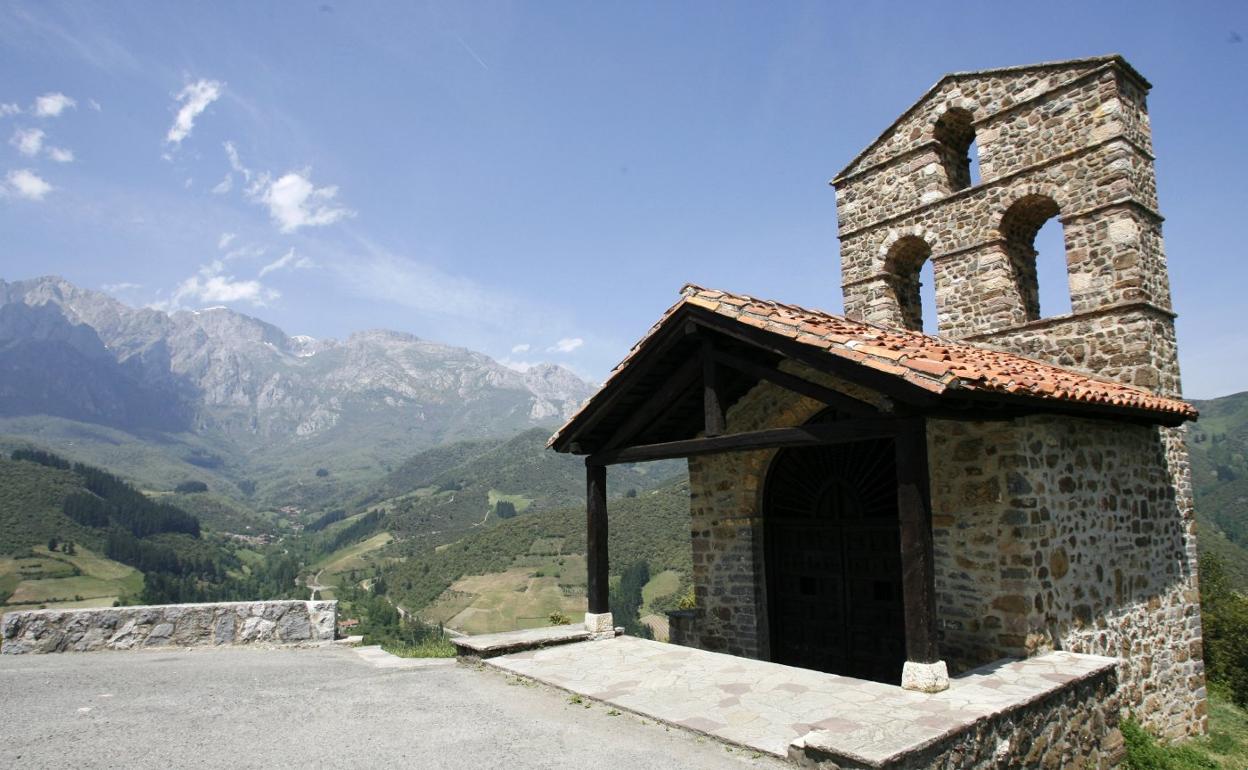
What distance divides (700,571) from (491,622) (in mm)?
70930

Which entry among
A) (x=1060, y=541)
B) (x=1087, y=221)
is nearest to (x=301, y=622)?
(x=1060, y=541)

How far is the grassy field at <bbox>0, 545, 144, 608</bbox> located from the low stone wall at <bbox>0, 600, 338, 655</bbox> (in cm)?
7929

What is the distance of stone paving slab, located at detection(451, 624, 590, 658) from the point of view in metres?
8.45

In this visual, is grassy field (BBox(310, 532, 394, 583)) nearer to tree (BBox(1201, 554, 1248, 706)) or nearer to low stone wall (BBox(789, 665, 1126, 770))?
tree (BBox(1201, 554, 1248, 706))

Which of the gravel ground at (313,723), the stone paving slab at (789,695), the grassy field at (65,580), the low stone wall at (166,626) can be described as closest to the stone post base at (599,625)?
the stone paving slab at (789,695)

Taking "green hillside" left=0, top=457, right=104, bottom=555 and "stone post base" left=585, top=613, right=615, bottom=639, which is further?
"green hillside" left=0, top=457, right=104, bottom=555

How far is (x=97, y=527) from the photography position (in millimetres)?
110062

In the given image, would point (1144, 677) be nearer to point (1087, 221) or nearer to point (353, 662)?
point (1087, 221)

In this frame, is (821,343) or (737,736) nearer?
(737,736)

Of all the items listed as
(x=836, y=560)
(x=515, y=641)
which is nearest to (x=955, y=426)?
(x=836, y=560)

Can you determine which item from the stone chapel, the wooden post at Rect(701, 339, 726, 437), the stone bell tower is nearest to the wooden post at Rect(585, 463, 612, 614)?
the stone chapel

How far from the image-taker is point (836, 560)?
9.08 metres

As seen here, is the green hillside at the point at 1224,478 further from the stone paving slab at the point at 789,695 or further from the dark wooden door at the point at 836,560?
the stone paving slab at the point at 789,695

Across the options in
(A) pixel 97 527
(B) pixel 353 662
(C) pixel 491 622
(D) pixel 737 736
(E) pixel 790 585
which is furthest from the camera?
(A) pixel 97 527
